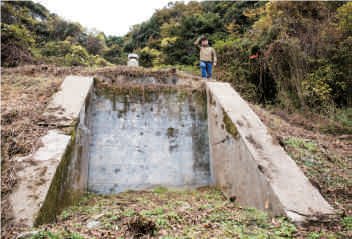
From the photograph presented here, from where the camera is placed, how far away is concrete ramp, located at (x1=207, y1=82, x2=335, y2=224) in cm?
282

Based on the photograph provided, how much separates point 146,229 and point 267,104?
720 cm

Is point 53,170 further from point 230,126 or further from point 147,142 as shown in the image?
point 230,126

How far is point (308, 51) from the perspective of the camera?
6973 millimetres

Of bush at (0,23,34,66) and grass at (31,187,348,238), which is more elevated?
bush at (0,23,34,66)

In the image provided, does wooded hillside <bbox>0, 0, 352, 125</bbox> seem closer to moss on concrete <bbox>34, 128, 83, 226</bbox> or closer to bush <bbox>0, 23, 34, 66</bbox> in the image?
bush <bbox>0, 23, 34, 66</bbox>

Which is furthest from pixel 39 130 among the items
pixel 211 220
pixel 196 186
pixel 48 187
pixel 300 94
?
pixel 300 94

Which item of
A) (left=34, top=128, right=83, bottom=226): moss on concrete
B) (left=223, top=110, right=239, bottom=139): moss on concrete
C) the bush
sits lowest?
(left=34, top=128, right=83, bottom=226): moss on concrete

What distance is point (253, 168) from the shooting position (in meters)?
3.40

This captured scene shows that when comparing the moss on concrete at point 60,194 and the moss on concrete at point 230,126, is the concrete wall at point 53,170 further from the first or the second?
the moss on concrete at point 230,126

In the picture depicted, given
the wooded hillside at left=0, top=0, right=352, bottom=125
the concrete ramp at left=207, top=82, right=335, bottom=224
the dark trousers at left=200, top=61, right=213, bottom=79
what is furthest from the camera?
the dark trousers at left=200, top=61, right=213, bottom=79

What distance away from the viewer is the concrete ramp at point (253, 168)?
9.26ft

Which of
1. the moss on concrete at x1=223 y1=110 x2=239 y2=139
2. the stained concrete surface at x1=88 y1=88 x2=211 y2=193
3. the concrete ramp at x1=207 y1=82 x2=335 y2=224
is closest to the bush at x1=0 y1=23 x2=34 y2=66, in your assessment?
the stained concrete surface at x1=88 y1=88 x2=211 y2=193

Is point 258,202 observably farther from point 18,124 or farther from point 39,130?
point 18,124

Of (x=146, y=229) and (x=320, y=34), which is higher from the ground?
(x=320, y=34)
